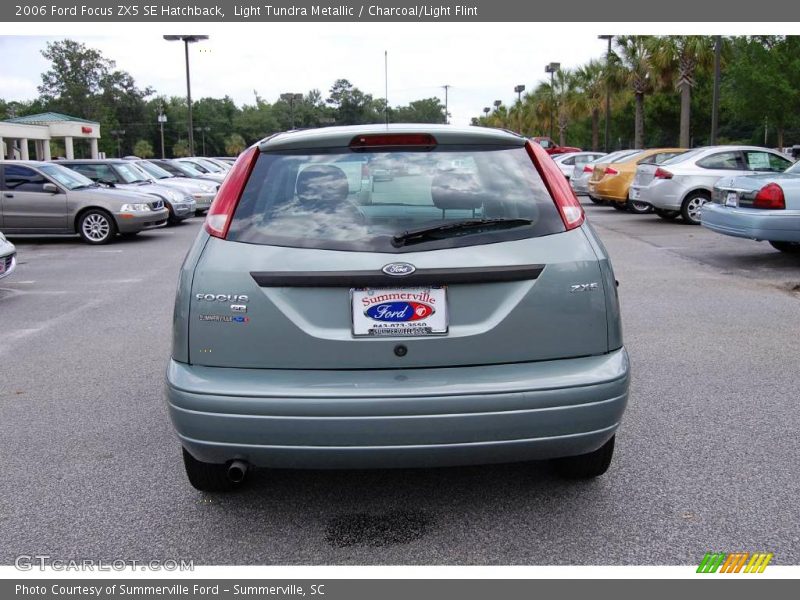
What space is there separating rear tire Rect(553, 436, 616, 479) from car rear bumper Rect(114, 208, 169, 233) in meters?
13.0

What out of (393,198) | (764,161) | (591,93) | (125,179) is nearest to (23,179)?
(125,179)

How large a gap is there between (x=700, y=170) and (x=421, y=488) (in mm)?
14062

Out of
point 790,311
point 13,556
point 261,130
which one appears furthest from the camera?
point 261,130

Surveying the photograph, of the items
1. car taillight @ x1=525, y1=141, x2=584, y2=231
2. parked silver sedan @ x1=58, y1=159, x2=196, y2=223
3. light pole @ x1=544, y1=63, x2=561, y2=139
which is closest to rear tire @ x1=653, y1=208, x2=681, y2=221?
parked silver sedan @ x1=58, y1=159, x2=196, y2=223

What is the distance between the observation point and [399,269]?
10.0ft

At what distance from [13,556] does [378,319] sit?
1708 millimetres

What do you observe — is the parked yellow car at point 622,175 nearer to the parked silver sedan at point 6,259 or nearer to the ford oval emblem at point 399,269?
the parked silver sedan at point 6,259

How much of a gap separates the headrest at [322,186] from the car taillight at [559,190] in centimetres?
83

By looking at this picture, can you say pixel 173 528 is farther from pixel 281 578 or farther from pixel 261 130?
pixel 261 130

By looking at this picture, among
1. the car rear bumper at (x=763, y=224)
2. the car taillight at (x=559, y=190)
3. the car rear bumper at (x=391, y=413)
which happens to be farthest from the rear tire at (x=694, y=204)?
the car rear bumper at (x=391, y=413)

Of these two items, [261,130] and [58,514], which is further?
[261,130]

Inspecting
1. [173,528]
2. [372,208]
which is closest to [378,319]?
[372,208]
